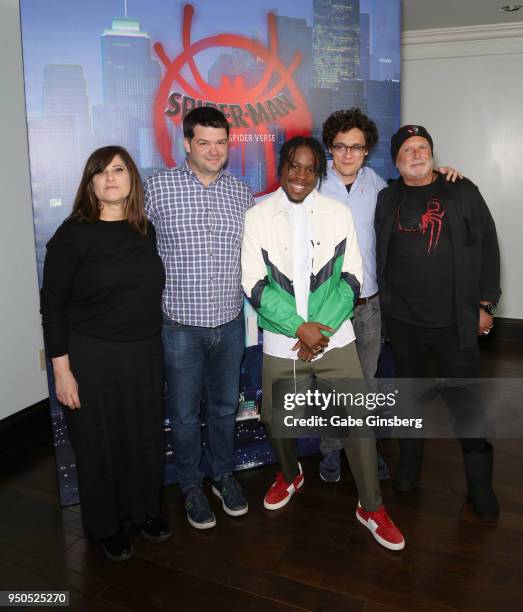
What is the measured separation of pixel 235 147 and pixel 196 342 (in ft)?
3.33

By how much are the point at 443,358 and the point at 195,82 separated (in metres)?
1.69

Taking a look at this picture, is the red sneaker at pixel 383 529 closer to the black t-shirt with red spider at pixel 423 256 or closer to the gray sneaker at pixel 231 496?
the gray sneaker at pixel 231 496

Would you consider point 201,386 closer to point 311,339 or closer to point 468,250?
point 311,339

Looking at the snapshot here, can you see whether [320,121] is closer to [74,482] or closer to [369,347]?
[369,347]

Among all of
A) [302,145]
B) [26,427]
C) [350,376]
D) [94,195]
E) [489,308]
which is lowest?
[26,427]

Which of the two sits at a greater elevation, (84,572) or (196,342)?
(196,342)

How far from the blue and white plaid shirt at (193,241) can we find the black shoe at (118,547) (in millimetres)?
915

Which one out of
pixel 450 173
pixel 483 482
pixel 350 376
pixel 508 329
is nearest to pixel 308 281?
pixel 350 376

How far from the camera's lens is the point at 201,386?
2.41 metres

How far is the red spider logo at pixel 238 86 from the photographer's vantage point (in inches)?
98.7

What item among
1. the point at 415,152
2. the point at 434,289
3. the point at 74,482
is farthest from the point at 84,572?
the point at 415,152

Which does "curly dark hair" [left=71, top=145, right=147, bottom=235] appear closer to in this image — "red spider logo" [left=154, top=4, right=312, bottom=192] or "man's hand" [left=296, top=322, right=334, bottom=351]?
"red spider logo" [left=154, top=4, right=312, bottom=192]

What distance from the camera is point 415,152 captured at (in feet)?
7.59

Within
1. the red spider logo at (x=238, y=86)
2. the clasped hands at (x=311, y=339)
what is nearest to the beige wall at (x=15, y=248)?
the red spider logo at (x=238, y=86)
